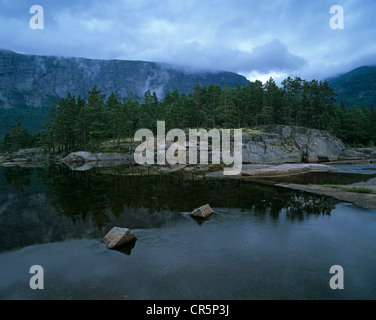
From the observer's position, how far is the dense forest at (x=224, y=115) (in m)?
85.1

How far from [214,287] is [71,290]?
636 centimetres

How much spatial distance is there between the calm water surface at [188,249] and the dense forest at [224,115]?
63.6 meters

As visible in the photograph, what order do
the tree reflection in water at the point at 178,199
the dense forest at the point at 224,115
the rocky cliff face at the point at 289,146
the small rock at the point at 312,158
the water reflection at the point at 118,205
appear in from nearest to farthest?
the water reflection at the point at 118,205 < the tree reflection in water at the point at 178,199 < the rocky cliff face at the point at 289,146 < the small rock at the point at 312,158 < the dense forest at the point at 224,115

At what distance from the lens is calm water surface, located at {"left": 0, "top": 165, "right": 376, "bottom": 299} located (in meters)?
10.0

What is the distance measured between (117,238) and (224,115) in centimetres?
7716

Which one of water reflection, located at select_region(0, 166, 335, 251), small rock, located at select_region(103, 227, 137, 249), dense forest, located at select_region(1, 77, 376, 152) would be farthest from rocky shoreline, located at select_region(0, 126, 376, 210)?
small rock, located at select_region(103, 227, 137, 249)

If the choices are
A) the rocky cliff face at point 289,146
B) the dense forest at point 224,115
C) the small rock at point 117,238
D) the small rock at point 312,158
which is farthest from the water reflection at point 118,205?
the dense forest at point 224,115

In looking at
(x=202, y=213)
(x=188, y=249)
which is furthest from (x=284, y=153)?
(x=188, y=249)

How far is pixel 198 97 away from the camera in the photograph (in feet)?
321

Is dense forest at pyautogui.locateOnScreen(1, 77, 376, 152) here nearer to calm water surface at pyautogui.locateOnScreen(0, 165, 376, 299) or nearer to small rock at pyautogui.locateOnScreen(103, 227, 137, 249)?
calm water surface at pyautogui.locateOnScreen(0, 165, 376, 299)

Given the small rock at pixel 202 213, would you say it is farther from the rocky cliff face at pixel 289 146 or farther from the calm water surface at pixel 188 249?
the rocky cliff face at pixel 289 146

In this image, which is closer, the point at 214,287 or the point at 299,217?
the point at 214,287

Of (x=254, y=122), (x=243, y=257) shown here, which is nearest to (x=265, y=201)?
(x=243, y=257)
